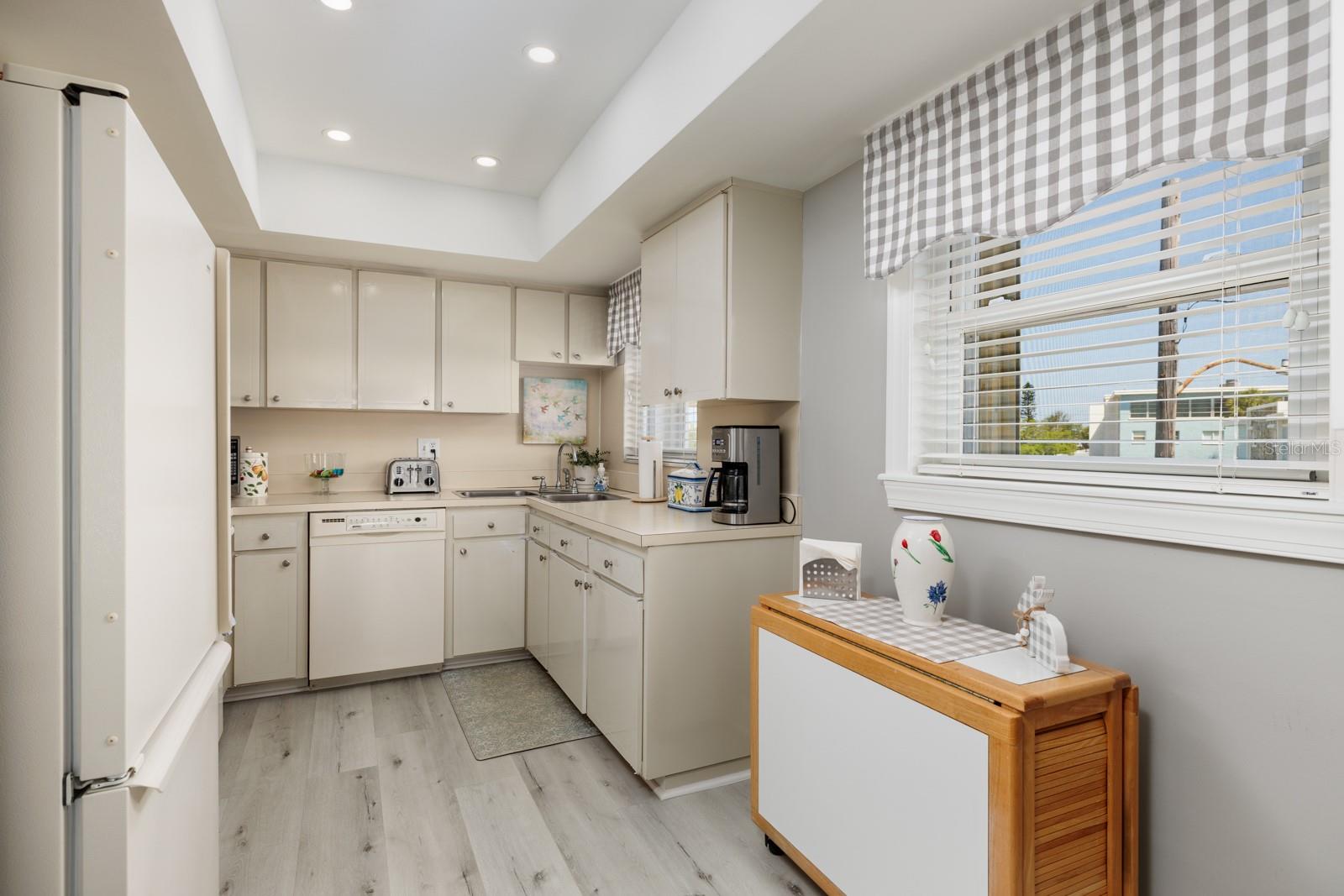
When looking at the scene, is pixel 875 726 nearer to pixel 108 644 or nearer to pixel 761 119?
pixel 108 644

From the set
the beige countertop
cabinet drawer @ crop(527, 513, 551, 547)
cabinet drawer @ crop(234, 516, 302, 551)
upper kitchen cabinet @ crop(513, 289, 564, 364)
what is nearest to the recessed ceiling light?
the beige countertop

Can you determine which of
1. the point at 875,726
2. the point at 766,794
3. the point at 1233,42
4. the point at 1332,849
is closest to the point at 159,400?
the point at 875,726

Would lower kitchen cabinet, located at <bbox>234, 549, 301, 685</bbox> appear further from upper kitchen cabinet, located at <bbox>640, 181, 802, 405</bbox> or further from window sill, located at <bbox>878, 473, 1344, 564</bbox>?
window sill, located at <bbox>878, 473, 1344, 564</bbox>

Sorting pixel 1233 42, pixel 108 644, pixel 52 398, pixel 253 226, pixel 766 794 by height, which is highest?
Result: pixel 253 226

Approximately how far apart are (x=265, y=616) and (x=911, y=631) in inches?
121

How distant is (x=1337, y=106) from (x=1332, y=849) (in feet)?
4.07

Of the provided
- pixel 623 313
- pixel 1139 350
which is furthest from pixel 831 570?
pixel 623 313

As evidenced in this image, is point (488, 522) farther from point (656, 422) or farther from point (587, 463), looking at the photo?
point (656, 422)

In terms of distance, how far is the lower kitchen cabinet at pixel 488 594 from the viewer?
3.69m

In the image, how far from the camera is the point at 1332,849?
118 centimetres

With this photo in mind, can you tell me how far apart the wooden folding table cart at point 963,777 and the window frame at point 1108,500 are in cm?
34

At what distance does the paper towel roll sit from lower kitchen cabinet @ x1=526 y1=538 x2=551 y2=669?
1.99 feet

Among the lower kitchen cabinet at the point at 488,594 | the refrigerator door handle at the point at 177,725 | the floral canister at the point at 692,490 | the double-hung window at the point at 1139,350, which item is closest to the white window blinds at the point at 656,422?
the floral canister at the point at 692,490

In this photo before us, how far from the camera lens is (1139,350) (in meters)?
1.57
